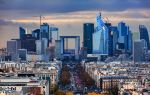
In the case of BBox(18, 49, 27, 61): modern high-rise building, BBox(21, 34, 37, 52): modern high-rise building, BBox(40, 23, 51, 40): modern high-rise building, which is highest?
BBox(40, 23, 51, 40): modern high-rise building

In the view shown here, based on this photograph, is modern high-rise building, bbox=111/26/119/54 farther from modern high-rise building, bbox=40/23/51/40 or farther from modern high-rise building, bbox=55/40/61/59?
modern high-rise building, bbox=40/23/51/40

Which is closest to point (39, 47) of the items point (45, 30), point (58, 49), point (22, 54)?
point (58, 49)

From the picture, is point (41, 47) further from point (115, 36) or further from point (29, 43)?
point (115, 36)

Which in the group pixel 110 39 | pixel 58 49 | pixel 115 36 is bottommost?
pixel 58 49

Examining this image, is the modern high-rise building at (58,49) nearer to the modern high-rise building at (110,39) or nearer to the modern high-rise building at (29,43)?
the modern high-rise building at (29,43)

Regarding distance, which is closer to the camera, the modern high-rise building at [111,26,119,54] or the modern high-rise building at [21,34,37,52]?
the modern high-rise building at [21,34,37,52]

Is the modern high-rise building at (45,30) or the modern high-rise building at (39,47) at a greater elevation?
the modern high-rise building at (45,30)

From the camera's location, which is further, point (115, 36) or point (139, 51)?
point (115, 36)

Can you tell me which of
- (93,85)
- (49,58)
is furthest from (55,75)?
(49,58)

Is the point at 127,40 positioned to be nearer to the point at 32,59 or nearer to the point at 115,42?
the point at 115,42
